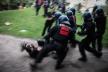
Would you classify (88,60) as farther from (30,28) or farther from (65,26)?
(30,28)

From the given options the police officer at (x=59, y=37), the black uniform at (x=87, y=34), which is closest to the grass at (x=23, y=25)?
the black uniform at (x=87, y=34)

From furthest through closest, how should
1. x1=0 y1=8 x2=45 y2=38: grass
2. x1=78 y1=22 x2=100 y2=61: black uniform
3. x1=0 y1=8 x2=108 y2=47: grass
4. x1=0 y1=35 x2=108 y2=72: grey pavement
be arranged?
x1=0 y1=8 x2=45 y2=38: grass, x1=0 y1=8 x2=108 y2=47: grass, x1=78 y1=22 x2=100 y2=61: black uniform, x1=0 y1=35 x2=108 y2=72: grey pavement

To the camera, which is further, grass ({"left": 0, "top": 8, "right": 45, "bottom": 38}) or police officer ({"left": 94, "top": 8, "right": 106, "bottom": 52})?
grass ({"left": 0, "top": 8, "right": 45, "bottom": 38})

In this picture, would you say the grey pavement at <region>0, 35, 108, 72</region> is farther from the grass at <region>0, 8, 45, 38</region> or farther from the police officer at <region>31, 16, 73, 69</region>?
the grass at <region>0, 8, 45, 38</region>

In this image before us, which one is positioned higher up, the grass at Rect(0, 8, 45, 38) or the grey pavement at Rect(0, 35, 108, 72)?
the grey pavement at Rect(0, 35, 108, 72)

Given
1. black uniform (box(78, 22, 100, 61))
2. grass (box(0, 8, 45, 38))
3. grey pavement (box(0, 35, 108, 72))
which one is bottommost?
grass (box(0, 8, 45, 38))

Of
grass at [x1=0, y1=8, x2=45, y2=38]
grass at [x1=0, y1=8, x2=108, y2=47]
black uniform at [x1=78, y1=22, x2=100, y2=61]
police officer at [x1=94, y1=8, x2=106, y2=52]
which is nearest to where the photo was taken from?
black uniform at [x1=78, y1=22, x2=100, y2=61]

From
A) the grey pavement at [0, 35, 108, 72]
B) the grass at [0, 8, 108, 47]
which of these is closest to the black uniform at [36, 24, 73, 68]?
the grey pavement at [0, 35, 108, 72]

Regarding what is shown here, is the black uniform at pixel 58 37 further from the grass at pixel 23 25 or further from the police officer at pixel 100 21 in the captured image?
the grass at pixel 23 25

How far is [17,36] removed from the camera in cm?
1580

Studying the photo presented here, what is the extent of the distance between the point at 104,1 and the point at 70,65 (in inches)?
549

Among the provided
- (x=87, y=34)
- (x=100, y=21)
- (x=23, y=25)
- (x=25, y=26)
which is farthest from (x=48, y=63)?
(x=23, y=25)

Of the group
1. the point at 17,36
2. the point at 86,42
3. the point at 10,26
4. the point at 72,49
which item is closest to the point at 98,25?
the point at 86,42

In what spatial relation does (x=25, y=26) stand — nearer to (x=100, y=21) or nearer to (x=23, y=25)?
(x=23, y=25)
